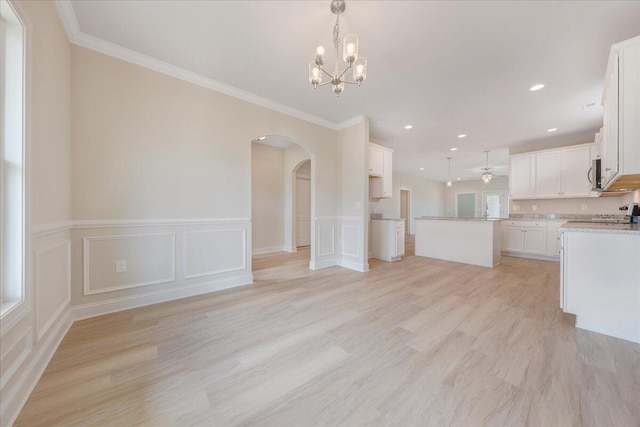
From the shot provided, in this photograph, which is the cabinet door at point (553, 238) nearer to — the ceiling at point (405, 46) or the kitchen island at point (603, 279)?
the ceiling at point (405, 46)

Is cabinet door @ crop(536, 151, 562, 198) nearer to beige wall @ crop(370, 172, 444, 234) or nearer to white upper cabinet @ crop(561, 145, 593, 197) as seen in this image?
white upper cabinet @ crop(561, 145, 593, 197)

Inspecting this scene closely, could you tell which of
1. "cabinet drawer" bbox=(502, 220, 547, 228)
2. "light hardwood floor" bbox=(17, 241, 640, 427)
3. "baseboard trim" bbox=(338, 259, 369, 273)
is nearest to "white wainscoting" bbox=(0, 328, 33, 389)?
"light hardwood floor" bbox=(17, 241, 640, 427)

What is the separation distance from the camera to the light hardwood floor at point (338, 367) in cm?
124

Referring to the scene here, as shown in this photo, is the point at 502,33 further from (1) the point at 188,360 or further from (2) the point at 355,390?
(1) the point at 188,360

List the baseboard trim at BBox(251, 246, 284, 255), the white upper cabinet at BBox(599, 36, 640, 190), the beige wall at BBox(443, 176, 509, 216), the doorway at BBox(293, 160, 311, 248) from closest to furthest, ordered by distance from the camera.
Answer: the white upper cabinet at BBox(599, 36, 640, 190) < the baseboard trim at BBox(251, 246, 284, 255) < the doorway at BBox(293, 160, 311, 248) < the beige wall at BBox(443, 176, 509, 216)

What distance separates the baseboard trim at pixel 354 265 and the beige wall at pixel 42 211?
3.58 meters

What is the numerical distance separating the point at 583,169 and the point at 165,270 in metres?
7.50

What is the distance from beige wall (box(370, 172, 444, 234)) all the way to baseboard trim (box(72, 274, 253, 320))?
222 inches

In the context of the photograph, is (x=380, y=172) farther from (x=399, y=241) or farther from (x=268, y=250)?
(x=268, y=250)

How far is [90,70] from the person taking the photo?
7.49 feet

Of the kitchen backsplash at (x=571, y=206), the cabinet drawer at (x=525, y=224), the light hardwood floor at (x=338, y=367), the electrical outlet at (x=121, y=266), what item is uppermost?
the kitchen backsplash at (x=571, y=206)

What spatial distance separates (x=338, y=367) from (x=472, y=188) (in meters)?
11.8

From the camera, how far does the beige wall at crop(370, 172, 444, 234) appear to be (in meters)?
9.02

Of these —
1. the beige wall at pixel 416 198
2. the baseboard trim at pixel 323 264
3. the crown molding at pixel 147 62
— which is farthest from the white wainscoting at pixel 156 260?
the beige wall at pixel 416 198
